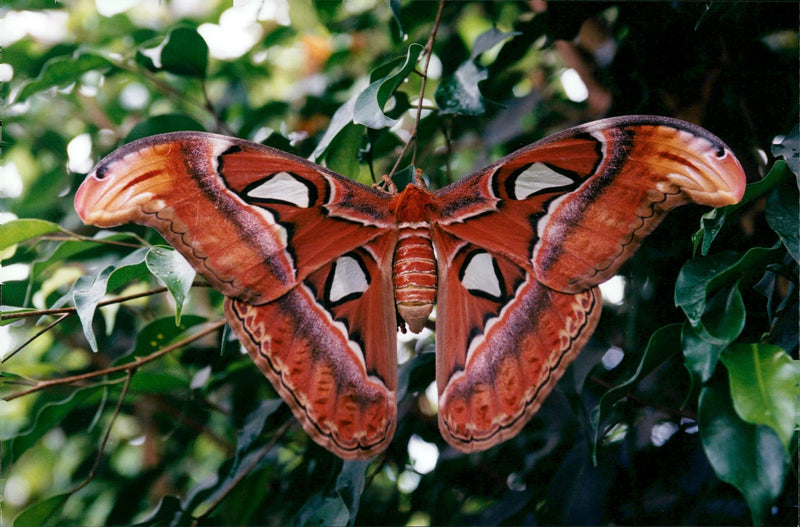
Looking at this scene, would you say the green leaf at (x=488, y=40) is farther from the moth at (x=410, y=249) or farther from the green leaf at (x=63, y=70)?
the green leaf at (x=63, y=70)

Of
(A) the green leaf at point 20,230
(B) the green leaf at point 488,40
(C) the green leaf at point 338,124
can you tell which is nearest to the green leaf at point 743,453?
(C) the green leaf at point 338,124

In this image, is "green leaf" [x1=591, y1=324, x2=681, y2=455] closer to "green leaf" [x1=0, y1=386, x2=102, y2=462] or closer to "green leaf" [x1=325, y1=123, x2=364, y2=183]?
"green leaf" [x1=325, y1=123, x2=364, y2=183]

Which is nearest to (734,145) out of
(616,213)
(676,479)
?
(616,213)

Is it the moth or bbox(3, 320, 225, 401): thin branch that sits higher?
the moth

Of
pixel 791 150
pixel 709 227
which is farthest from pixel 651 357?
pixel 791 150

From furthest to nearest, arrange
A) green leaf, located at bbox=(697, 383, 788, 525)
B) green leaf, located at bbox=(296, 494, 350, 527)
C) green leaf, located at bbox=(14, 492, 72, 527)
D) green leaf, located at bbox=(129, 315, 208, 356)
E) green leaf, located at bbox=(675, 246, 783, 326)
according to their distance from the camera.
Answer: green leaf, located at bbox=(129, 315, 208, 356) → green leaf, located at bbox=(14, 492, 72, 527) → green leaf, located at bbox=(296, 494, 350, 527) → green leaf, located at bbox=(675, 246, 783, 326) → green leaf, located at bbox=(697, 383, 788, 525)

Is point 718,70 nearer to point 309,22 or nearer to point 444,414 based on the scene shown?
point 444,414

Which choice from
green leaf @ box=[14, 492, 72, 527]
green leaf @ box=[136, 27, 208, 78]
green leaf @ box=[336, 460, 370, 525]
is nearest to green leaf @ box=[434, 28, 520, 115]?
green leaf @ box=[136, 27, 208, 78]
